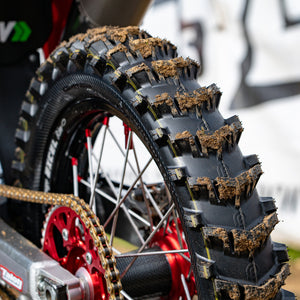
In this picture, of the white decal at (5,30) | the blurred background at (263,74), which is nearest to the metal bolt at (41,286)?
the white decal at (5,30)

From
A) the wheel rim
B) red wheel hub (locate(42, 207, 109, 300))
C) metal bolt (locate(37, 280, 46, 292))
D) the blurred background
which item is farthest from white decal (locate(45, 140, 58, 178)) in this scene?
the blurred background

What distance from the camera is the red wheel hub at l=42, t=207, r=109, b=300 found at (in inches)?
32.5

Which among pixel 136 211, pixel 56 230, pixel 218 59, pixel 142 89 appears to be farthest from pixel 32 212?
pixel 218 59

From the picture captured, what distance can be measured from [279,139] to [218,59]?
638mm

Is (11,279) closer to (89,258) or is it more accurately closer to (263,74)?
(89,258)

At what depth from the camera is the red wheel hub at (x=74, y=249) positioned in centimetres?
83

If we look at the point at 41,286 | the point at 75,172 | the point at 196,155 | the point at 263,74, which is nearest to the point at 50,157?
the point at 75,172

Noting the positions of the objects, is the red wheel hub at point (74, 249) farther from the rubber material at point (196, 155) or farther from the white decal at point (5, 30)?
the white decal at point (5, 30)

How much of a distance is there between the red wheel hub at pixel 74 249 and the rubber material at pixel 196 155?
0.72ft

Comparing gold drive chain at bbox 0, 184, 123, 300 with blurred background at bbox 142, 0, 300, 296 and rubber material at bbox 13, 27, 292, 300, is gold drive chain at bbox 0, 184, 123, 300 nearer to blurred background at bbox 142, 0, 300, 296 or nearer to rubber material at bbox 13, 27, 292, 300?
rubber material at bbox 13, 27, 292, 300

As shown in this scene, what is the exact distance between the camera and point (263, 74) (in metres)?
2.50

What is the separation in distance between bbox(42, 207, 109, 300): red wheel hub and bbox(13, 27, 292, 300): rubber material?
219mm

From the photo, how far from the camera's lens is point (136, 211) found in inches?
47.6

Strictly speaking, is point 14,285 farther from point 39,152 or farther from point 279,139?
point 279,139
